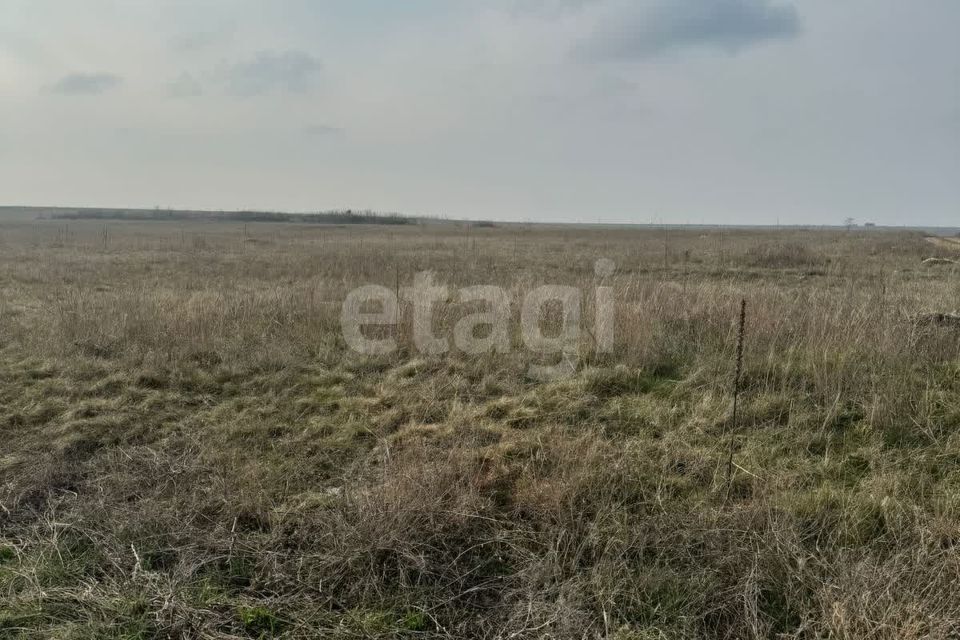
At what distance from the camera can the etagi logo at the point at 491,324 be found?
602 cm

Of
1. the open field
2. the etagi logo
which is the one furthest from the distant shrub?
the etagi logo

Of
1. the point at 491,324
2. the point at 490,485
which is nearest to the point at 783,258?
the point at 491,324

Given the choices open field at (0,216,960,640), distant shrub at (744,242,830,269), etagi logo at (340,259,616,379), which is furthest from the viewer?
distant shrub at (744,242,830,269)

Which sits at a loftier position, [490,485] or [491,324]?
[491,324]

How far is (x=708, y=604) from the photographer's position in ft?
8.23

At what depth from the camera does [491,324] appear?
700cm

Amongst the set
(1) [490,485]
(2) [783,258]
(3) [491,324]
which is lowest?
(1) [490,485]

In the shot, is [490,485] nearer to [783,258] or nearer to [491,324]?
[491,324]

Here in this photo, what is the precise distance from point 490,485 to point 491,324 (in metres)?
3.71

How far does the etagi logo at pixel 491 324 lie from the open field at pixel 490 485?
0.71 feet

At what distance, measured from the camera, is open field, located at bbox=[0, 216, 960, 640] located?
249 cm

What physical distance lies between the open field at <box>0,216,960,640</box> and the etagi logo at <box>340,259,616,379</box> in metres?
0.22

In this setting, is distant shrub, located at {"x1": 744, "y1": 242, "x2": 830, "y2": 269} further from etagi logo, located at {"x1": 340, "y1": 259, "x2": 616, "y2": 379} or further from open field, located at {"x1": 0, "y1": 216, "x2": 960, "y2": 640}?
etagi logo, located at {"x1": 340, "y1": 259, "x2": 616, "y2": 379}

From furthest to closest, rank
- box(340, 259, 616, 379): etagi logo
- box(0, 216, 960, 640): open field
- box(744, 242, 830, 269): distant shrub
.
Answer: box(744, 242, 830, 269): distant shrub → box(340, 259, 616, 379): etagi logo → box(0, 216, 960, 640): open field
